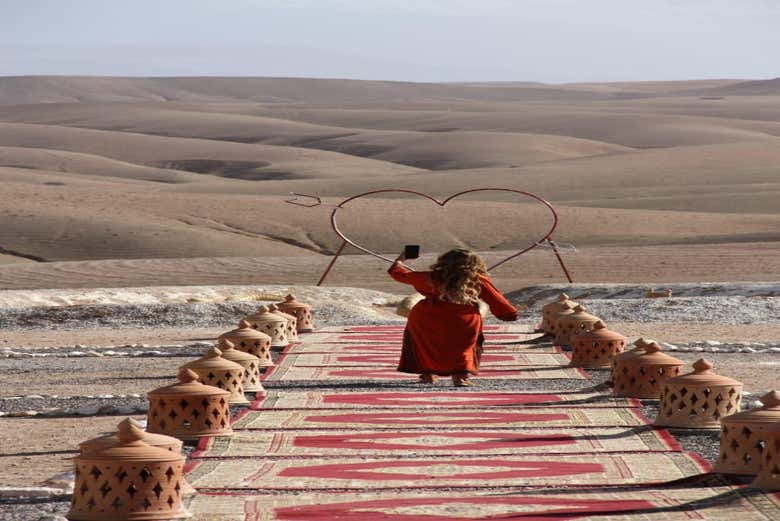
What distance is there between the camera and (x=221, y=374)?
10.2m

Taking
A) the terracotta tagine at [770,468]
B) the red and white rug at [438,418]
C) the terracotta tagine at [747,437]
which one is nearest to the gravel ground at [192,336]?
the red and white rug at [438,418]

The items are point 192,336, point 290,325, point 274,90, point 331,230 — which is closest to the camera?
point 290,325

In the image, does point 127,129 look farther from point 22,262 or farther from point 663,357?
point 663,357

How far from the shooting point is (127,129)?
107500 mm

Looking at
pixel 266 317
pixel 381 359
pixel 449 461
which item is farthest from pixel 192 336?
pixel 449 461

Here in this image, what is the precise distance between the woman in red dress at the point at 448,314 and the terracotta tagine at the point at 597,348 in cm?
196

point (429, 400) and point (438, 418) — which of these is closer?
point (438, 418)

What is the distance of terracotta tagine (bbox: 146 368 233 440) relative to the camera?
28.2 feet

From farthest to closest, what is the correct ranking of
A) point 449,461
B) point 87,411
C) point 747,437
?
point 87,411, point 449,461, point 747,437

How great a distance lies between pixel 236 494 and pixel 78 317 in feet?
45.9

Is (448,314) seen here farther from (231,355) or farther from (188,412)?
(188,412)

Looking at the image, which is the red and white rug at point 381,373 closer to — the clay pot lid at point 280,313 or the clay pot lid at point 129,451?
the clay pot lid at point 280,313

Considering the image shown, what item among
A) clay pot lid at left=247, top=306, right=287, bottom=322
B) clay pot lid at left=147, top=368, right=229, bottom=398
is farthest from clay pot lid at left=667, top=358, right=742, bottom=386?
clay pot lid at left=247, top=306, right=287, bottom=322

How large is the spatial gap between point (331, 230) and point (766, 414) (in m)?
33.5
